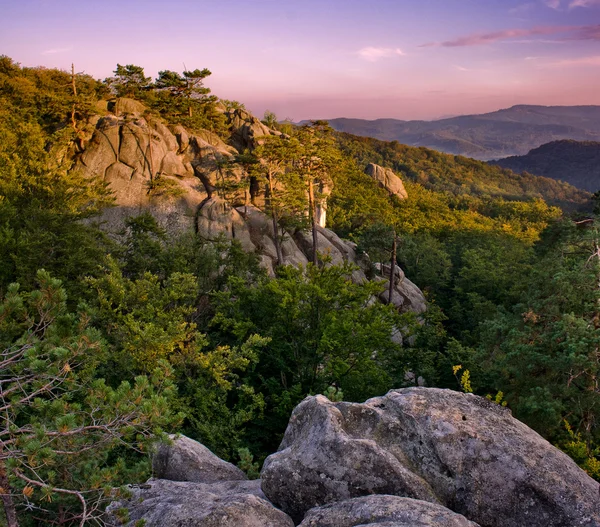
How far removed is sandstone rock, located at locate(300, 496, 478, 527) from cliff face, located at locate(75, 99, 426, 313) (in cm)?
2563

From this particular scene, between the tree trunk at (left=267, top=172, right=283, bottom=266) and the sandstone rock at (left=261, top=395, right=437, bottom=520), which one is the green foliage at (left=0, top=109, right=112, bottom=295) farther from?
the tree trunk at (left=267, top=172, right=283, bottom=266)

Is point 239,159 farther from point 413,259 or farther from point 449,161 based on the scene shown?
point 449,161

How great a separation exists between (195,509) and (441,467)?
4.02 meters

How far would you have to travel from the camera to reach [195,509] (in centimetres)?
608

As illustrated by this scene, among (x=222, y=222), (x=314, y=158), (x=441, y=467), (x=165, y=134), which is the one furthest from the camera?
(x=314, y=158)

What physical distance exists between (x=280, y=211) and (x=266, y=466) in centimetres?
2932

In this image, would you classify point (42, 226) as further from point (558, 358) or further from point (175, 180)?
point (558, 358)

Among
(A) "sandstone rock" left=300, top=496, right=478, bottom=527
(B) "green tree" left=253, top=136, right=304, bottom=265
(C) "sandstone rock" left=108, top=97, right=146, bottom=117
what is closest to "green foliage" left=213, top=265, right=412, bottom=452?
(A) "sandstone rock" left=300, top=496, right=478, bottom=527

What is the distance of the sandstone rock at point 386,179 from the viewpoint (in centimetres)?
7756

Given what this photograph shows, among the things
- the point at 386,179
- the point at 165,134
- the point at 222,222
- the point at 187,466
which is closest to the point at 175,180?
the point at 165,134

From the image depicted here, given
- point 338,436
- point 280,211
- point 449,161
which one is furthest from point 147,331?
point 449,161

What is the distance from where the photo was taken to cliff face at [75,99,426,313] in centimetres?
3272

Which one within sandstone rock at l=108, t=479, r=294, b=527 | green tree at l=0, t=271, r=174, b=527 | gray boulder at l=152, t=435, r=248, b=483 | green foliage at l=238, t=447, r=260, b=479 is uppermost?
green tree at l=0, t=271, r=174, b=527

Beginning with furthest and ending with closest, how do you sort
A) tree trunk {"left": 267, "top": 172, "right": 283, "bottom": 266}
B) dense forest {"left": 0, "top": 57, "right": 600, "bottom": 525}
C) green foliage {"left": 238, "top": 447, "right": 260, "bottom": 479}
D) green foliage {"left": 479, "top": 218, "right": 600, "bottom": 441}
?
tree trunk {"left": 267, "top": 172, "right": 283, "bottom": 266} → green foliage {"left": 479, "top": 218, "right": 600, "bottom": 441} → green foliage {"left": 238, "top": 447, "right": 260, "bottom": 479} → dense forest {"left": 0, "top": 57, "right": 600, "bottom": 525}
